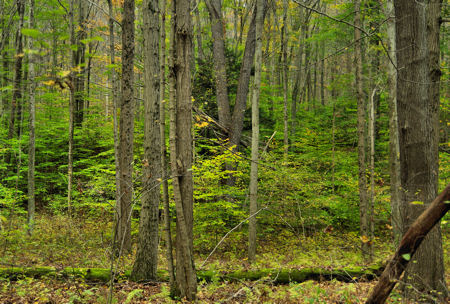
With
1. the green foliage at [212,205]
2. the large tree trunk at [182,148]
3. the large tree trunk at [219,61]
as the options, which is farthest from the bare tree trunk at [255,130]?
the large tree trunk at [182,148]

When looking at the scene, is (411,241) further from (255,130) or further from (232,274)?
(255,130)

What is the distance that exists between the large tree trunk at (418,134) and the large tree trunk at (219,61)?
7.84m

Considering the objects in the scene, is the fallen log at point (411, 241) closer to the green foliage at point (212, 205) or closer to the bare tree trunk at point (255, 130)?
the bare tree trunk at point (255, 130)

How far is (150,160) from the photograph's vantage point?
5.73 metres

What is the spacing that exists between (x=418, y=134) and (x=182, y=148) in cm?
331

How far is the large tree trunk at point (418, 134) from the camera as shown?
12.7 ft

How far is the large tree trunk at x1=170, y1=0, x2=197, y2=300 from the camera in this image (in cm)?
372

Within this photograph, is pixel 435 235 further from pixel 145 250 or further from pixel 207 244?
pixel 207 244

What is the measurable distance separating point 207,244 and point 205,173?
264 cm

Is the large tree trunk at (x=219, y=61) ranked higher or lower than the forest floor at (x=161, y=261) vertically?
higher

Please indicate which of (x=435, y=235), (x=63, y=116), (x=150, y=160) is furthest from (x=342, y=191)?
(x=63, y=116)

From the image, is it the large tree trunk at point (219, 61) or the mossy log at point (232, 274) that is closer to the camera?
the mossy log at point (232, 274)

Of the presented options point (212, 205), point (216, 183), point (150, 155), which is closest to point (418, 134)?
point (150, 155)

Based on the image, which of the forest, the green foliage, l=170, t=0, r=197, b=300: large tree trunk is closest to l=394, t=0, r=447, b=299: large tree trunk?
the forest
